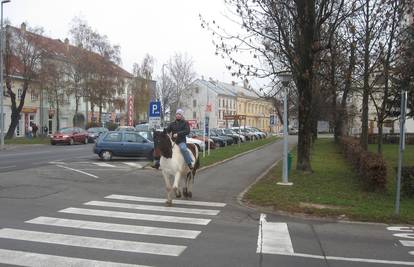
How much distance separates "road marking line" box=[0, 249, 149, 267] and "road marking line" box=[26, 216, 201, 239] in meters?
1.92

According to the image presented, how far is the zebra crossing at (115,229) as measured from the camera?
7016mm

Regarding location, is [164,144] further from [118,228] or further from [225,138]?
[225,138]

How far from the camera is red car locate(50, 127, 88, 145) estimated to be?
149 ft

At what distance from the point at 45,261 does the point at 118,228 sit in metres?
2.40

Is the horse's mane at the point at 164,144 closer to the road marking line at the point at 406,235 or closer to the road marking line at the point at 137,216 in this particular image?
the road marking line at the point at 137,216

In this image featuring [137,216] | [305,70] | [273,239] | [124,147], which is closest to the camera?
[273,239]

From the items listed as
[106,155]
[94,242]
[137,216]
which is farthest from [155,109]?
[94,242]

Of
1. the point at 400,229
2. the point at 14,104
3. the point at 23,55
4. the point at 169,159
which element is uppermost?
the point at 23,55

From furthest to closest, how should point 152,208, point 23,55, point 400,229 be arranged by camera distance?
1. point 23,55
2. point 152,208
3. point 400,229

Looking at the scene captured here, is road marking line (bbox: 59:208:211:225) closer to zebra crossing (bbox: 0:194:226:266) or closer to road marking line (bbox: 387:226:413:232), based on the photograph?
zebra crossing (bbox: 0:194:226:266)

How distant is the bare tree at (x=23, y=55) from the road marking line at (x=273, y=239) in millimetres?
42700

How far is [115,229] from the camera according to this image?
8.97 m

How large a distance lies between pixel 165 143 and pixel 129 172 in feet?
25.7

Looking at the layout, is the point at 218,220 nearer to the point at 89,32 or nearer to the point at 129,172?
the point at 129,172
